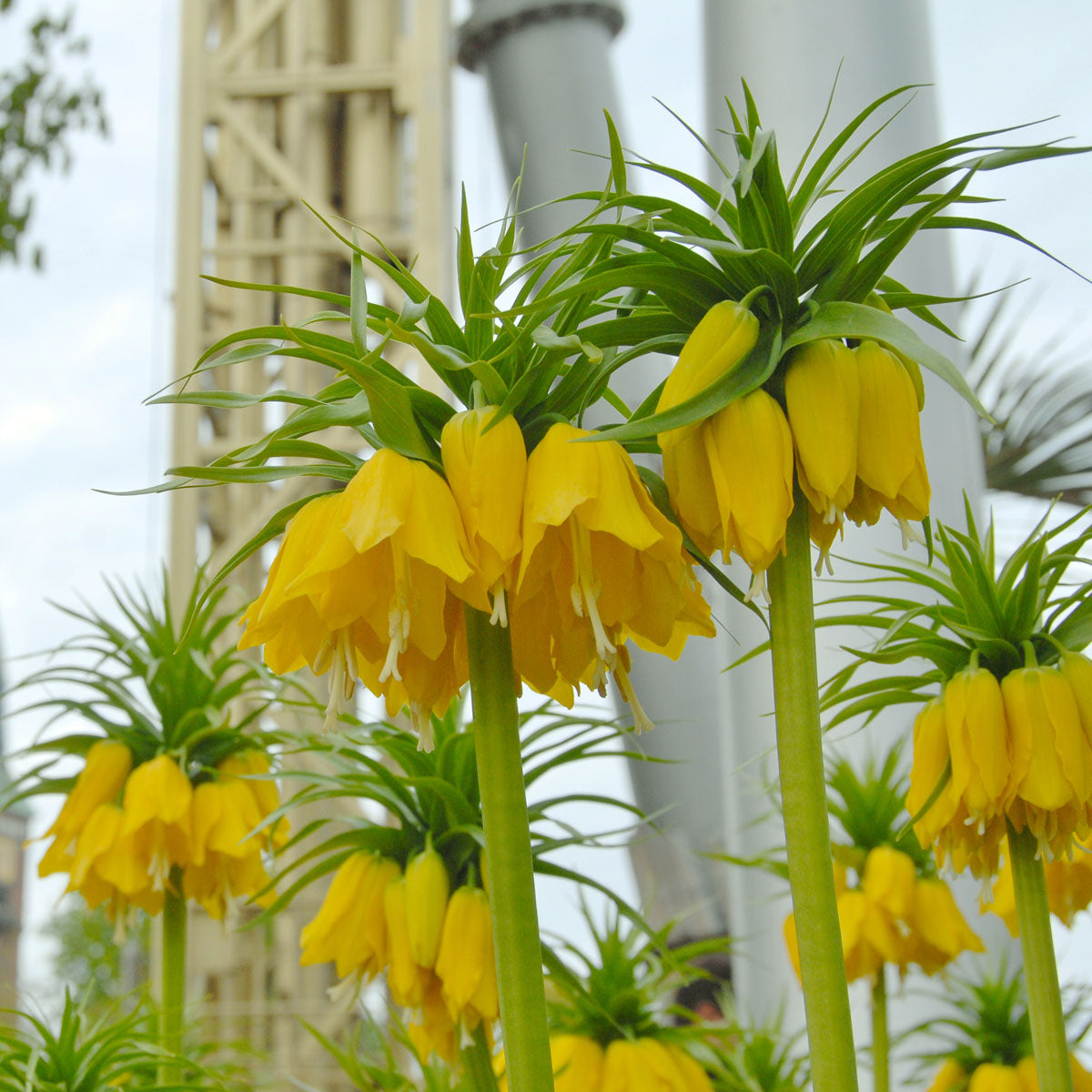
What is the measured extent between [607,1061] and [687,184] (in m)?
0.47

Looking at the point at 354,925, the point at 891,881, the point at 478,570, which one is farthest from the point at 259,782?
the point at 478,570

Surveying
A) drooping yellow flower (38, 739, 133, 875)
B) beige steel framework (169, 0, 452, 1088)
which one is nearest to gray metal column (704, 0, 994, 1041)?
drooping yellow flower (38, 739, 133, 875)

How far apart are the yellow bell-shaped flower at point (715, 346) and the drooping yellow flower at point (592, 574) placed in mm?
34

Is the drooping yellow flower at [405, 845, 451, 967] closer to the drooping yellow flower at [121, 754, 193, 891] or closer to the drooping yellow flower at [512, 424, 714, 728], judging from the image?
the drooping yellow flower at [512, 424, 714, 728]

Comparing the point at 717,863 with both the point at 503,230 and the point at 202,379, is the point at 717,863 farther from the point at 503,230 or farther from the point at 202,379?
the point at 503,230

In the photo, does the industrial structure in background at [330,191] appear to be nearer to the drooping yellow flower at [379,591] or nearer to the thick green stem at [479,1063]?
the thick green stem at [479,1063]

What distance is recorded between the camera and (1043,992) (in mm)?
557

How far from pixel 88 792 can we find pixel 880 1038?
1.65 feet

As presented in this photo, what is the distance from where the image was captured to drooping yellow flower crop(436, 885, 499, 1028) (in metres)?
0.64

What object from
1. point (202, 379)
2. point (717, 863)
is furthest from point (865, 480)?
point (202, 379)

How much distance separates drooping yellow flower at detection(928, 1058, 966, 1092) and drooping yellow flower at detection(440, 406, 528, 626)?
49cm

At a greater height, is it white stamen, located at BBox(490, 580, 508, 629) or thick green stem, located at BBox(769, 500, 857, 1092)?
white stamen, located at BBox(490, 580, 508, 629)

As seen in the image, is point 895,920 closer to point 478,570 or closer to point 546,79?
point 478,570

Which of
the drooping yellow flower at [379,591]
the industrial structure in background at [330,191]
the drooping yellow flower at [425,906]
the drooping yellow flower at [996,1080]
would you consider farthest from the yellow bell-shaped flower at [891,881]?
the industrial structure in background at [330,191]
